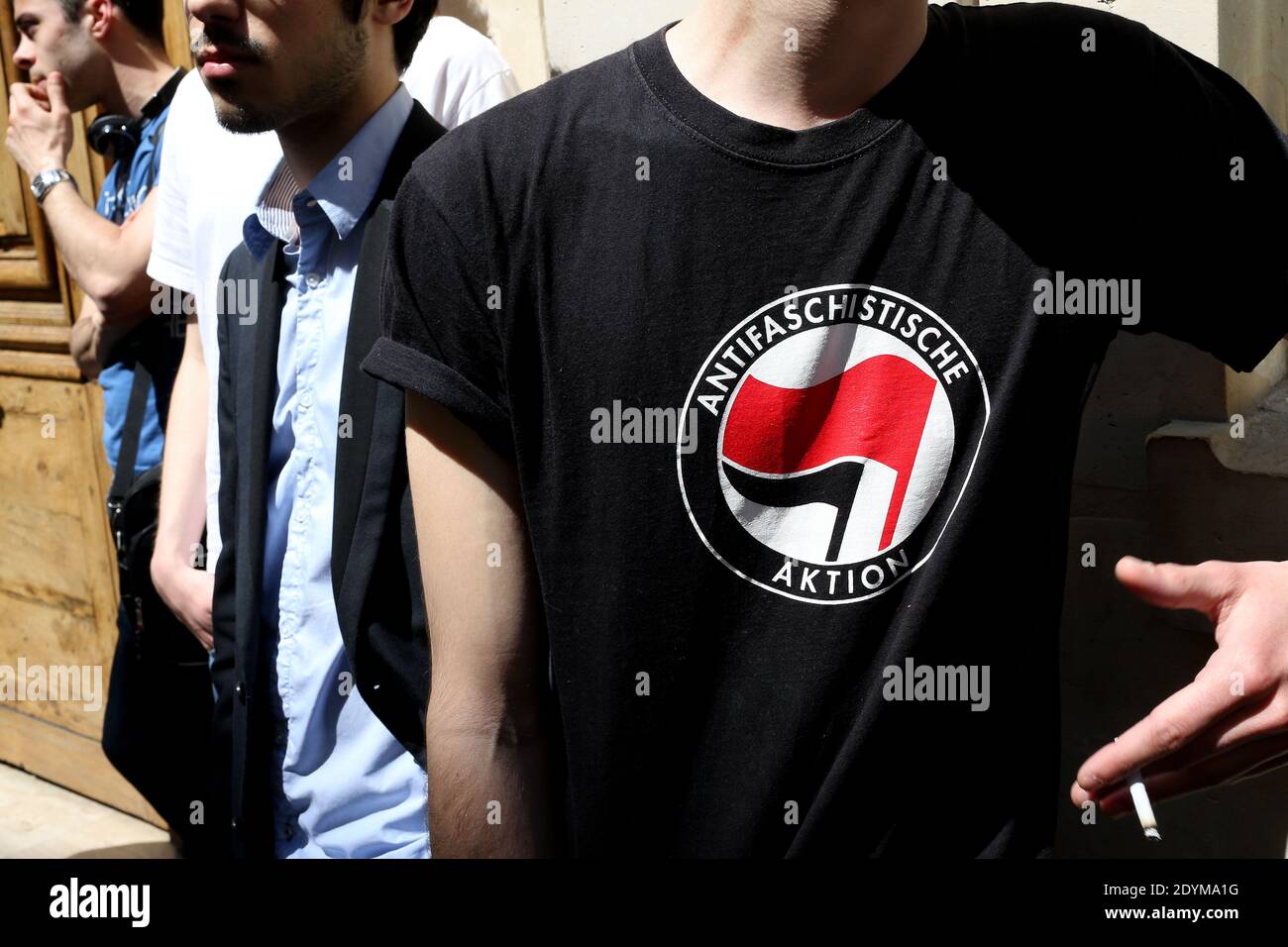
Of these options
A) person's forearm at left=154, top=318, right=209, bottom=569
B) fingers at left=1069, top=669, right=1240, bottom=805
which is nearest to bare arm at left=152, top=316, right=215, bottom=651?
person's forearm at left=154, top=318, right=209, bottom=569

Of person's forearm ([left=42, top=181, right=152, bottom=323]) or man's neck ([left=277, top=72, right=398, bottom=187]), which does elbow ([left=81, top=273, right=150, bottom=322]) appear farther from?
man's neck ([left=277, top=72, right=398, bottom=187])

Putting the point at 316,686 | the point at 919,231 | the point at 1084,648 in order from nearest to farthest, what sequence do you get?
1. the point at 919,231
2. the point at 316,686
3. the point at 1084,648

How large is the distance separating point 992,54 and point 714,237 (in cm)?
40

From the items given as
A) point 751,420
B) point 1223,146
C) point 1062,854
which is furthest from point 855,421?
point 1062,854

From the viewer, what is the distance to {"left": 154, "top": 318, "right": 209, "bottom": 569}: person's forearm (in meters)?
2.49

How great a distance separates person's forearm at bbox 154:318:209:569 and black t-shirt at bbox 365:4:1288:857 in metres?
1.22

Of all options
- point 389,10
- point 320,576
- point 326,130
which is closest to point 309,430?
point 320,576

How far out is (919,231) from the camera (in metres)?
1.38

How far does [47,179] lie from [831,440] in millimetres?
2526

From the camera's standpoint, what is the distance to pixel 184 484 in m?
2.50

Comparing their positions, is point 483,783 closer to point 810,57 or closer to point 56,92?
point 810,57

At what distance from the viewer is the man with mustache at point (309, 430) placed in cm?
190

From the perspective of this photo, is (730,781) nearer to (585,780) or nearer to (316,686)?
(585,780)

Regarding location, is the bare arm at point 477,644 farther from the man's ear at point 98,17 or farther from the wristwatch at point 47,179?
the man's ear at point 98,17
